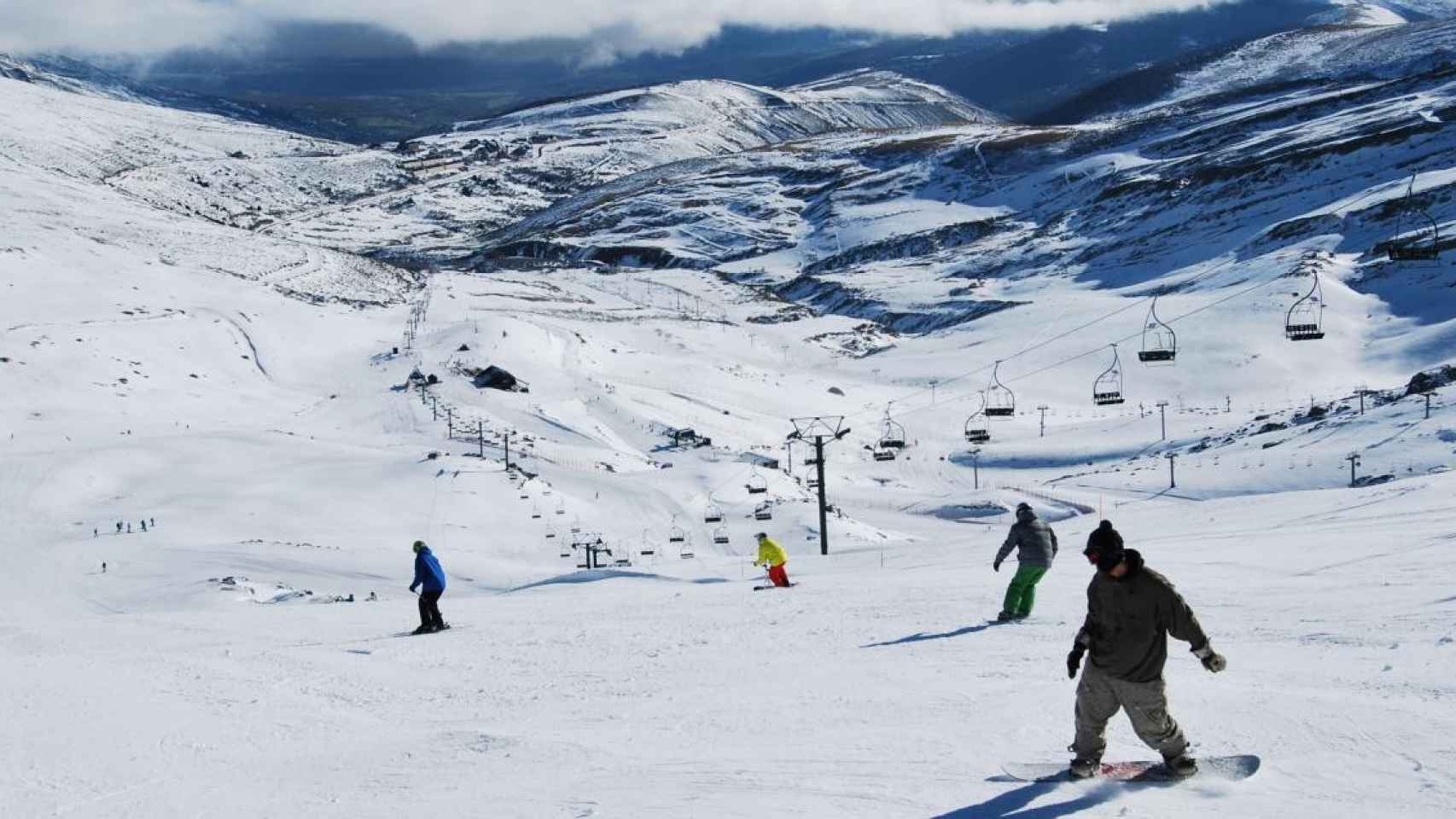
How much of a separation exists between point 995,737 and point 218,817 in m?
5.32

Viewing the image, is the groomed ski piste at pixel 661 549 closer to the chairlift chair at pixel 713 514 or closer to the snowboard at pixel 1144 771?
the snowboard at pixel 1144 771

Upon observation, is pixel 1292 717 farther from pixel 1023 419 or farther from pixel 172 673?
pixel 1023 419

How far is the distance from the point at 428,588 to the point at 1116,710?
1136 cm

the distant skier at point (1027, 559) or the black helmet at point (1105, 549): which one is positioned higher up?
the black helmet at point (1105, 549)

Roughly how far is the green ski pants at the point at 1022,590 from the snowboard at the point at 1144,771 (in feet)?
21.5

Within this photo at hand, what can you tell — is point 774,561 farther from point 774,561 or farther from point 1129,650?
point 1129,650

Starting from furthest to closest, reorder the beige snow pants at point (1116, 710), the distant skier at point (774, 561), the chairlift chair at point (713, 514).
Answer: the chairlift chair at point (713, 514) < the distant skier at point (774, 561) < the beige snow pants at point (1116, 710)

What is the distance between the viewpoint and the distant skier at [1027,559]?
14984 millimetres

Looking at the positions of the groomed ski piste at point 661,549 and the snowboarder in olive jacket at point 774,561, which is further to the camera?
the snowboarder in olive jacket at point 774,561

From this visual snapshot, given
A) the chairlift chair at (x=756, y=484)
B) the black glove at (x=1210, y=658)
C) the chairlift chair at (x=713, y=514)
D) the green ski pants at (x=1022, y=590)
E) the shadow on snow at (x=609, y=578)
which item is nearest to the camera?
the black glove at (x=1210, y=658)

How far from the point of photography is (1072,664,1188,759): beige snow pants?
793 centimetres

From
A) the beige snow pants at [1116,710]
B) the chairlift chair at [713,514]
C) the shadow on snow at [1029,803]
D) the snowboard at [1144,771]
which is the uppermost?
the chairlift chair at [713,514]

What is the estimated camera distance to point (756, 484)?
213ft

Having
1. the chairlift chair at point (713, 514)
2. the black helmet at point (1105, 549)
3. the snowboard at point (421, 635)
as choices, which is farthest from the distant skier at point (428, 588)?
the chairlift chair at point (713, 514)
